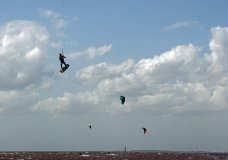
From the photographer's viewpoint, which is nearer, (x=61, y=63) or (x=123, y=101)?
(x=61, y=63)

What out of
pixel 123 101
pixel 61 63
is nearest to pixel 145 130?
pixel 123 101

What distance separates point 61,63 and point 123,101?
21579 millimetres

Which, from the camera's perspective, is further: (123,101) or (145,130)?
(145,130)

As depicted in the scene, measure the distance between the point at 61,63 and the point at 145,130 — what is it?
123ft

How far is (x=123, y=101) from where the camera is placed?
57.3 metres

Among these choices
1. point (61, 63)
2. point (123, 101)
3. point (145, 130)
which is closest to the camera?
point (61, 63)

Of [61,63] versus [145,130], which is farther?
[145,130]

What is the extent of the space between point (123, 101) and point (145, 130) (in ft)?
52.3

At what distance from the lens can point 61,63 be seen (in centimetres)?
3678

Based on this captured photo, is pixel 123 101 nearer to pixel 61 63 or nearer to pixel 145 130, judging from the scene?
pixel 145 130

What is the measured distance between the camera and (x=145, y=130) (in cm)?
7200

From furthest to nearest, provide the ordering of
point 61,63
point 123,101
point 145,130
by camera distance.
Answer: point 145,130 → point 123,101 → point 61,63
